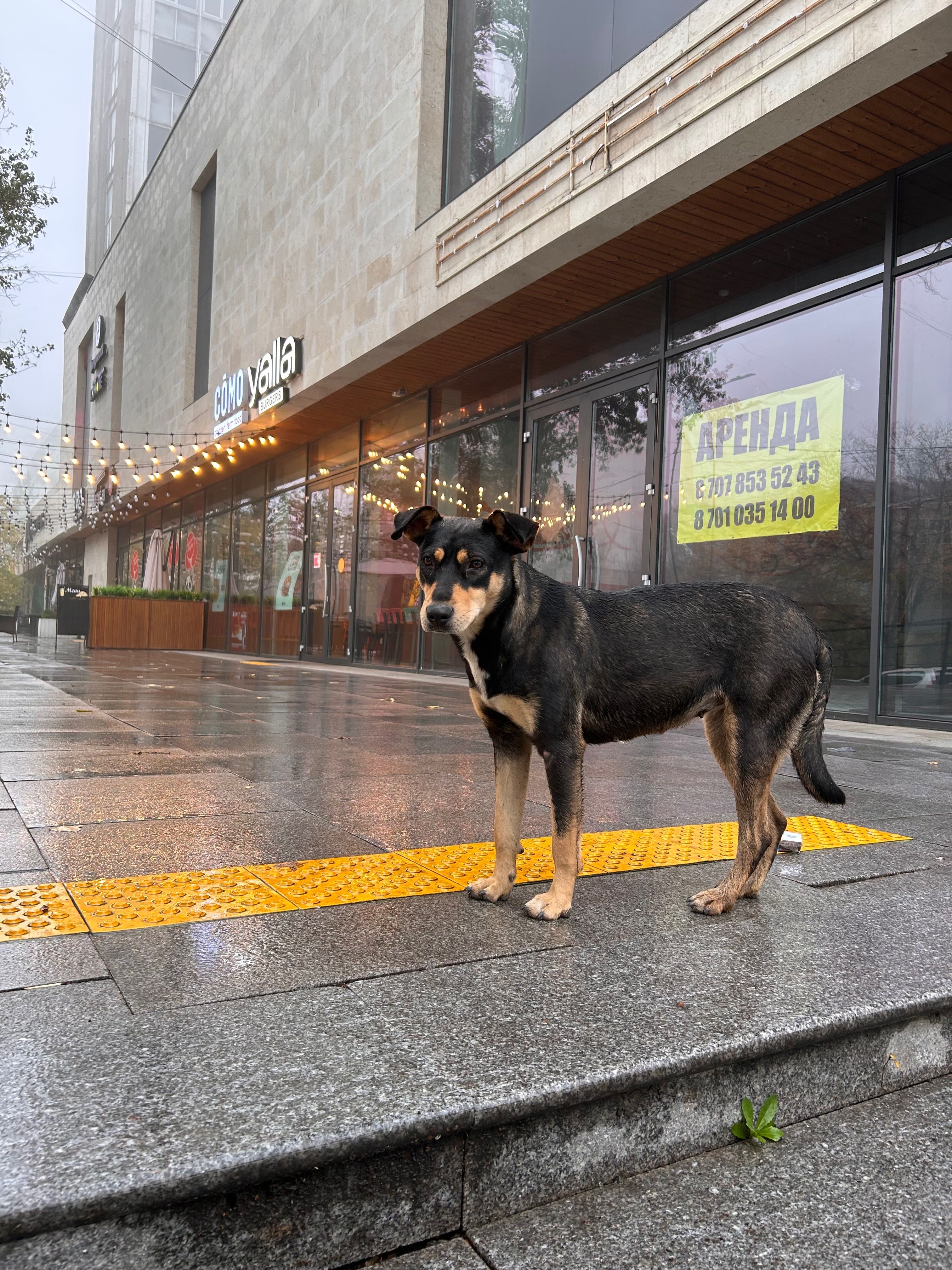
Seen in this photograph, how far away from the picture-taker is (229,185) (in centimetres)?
2403

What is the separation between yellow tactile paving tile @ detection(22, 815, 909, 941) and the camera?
2639 mm

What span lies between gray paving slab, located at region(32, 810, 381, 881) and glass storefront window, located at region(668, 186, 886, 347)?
8.39 metres

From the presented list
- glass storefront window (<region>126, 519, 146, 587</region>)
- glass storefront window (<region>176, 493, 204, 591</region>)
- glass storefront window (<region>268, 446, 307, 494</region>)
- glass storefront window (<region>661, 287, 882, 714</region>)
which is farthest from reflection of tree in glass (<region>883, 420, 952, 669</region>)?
glass storefront window (<region>126, 519, 146, 587</region>)

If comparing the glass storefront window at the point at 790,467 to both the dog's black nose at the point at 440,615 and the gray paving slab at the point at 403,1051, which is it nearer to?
the dog's black nose at the point at 440,615

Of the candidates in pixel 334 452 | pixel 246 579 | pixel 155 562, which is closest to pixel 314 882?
pixel 334 452

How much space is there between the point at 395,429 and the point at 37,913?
16.3 metres

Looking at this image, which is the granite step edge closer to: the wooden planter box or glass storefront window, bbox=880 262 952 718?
glass storefront window, bbox=880 262 952 718

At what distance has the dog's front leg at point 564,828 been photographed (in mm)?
2791

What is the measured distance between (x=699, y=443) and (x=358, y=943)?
9.56 m

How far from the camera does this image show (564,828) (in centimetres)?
279

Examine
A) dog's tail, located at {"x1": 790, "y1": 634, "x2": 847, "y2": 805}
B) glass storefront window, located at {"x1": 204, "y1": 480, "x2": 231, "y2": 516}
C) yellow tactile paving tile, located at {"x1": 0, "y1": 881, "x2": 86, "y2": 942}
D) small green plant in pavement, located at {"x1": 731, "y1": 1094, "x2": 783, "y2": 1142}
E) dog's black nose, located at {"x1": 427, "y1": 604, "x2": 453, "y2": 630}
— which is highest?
glass storefront window, located at {"x1": 204, "y1": 480, "x2": 231, "y2": 516}

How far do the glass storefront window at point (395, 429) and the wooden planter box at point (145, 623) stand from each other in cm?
880

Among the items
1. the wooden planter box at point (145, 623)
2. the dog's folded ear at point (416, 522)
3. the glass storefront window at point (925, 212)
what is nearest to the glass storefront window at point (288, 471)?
the wooden planter box at point (145, 623)

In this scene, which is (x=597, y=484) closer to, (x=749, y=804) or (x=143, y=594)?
(x=749, y=804)
